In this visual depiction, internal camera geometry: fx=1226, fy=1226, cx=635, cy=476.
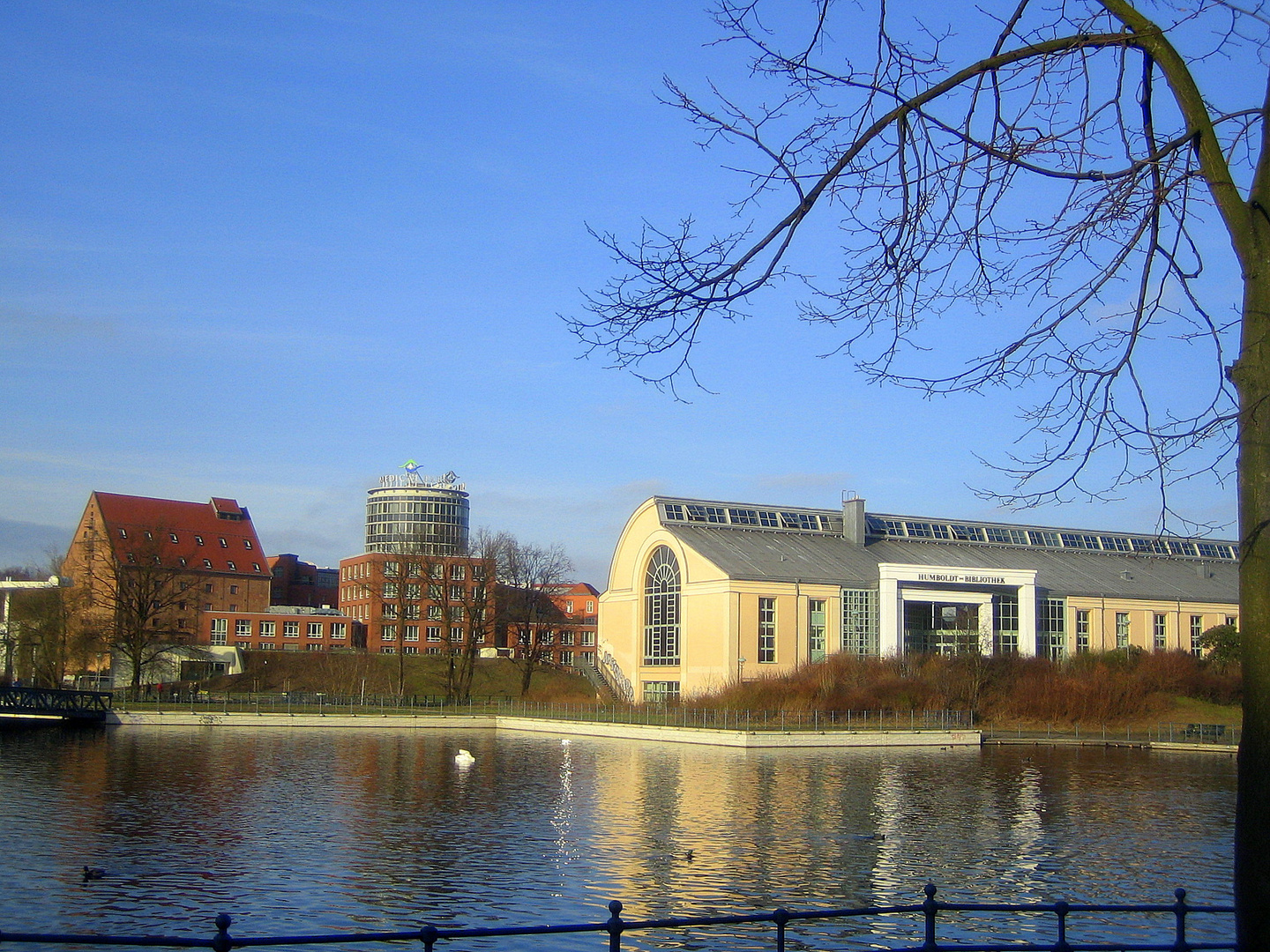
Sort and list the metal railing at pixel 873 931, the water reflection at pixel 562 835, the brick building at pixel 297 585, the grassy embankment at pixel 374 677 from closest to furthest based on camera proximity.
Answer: the metal railing at pixel 873 931
the water reflection at pixel 562 835
the grassy embankment at pixel 374 677
the brick building at pixel 297 585

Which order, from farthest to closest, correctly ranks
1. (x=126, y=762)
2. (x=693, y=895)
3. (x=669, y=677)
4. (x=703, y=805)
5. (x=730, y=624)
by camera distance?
(x=669, y=677) < (x=730, y=624) < (x=126, y=762) < (x=703, y=805) < (x=693, y=895)

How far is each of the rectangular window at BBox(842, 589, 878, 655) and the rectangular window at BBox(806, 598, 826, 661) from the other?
1.32m

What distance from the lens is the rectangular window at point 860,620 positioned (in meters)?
71.4

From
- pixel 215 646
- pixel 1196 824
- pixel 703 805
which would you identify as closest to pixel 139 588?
pixel 215 646

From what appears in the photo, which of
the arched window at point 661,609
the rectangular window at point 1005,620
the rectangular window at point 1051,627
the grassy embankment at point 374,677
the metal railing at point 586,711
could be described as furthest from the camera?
the grassy embankment at point 374,677

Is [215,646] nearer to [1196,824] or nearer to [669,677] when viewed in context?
[669,677]

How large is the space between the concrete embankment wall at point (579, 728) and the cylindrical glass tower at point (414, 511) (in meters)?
80.7

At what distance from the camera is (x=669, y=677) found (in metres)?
73.1

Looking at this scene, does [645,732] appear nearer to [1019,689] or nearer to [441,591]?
[1019,689]

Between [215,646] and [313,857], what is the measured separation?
8398cm

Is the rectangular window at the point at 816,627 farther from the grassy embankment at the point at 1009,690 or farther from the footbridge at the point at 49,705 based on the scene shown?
the footbridge at the point at 49,705

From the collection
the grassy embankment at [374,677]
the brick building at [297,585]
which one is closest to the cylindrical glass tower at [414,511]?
the brick building at [297,585]

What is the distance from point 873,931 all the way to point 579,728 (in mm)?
39620

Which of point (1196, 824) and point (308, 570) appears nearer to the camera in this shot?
point (1196, 824)
